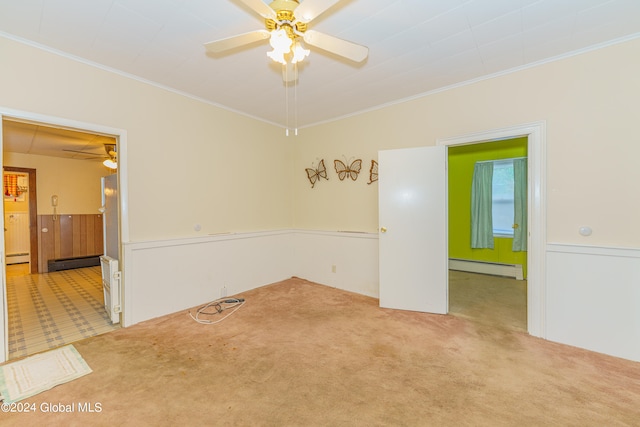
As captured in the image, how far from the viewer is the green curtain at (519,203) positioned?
189 inches

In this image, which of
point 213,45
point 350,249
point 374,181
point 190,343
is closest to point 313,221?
point 350,249

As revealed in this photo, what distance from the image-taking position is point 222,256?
3674 millimetres

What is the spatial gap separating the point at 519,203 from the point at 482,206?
1.87ft

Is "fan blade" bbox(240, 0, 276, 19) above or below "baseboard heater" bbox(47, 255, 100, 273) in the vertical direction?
above

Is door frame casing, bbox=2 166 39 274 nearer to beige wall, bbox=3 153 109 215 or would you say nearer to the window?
beige wall, bbox=3 153 109 215

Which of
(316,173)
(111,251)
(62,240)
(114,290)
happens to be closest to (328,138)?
(316,173)

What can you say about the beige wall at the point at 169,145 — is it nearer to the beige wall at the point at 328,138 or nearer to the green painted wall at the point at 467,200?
the beige wall at the point at 328,138

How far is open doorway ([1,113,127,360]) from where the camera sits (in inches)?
114

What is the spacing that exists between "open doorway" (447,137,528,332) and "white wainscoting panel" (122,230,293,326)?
8.90 feet

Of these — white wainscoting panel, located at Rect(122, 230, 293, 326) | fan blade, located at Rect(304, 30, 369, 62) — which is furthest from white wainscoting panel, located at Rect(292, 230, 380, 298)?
fan blade, located at Rect(304, 30, 369, 62)

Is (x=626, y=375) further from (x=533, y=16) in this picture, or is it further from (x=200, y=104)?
(x=200, y=104)

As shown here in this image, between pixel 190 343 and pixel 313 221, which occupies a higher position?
pixel 313 221

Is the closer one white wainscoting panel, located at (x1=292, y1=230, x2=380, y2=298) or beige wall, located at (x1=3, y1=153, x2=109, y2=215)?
white wainscoting panel, located at (x1=292, y1=230, x2=380, y2=298)

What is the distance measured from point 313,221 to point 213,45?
304 cm
